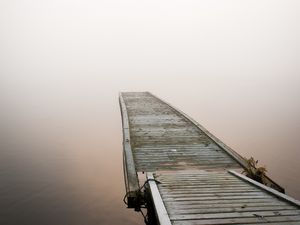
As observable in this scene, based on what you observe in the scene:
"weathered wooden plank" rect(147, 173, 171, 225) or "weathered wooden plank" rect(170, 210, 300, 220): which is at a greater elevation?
"weathered wooden plank" rect(147, 173, 171, 225)

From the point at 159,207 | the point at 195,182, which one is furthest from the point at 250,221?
the point at 195,182

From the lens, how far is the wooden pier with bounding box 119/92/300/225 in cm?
542

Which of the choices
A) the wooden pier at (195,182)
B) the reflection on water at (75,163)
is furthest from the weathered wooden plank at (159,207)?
the reflection on water at (75,163)

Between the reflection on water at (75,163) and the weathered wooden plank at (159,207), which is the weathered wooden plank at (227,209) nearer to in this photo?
the weathered wooden plank at (159,207)

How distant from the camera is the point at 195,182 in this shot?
7523 mm

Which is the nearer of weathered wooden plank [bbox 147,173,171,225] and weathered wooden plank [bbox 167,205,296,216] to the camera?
weathered wooden plank [bbox 147,173,171,225]

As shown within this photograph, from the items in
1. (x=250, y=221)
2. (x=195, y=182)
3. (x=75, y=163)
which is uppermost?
(x=195, y=182)

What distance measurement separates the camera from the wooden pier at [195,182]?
542 cm

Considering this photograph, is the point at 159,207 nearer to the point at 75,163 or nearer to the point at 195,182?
the point at 195,182

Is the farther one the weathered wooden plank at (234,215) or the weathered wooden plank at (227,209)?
the weathered wooden plank at (227,209)

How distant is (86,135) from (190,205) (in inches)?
635

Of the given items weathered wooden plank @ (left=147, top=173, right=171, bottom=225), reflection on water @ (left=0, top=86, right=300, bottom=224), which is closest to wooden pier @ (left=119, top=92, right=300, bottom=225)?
weathered wooden plank @ (left=147, top=173, right=171, bottom=225)

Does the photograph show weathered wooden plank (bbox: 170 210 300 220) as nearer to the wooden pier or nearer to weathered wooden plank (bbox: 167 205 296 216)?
the wooden pier

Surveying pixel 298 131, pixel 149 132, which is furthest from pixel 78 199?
pixel 298 131
